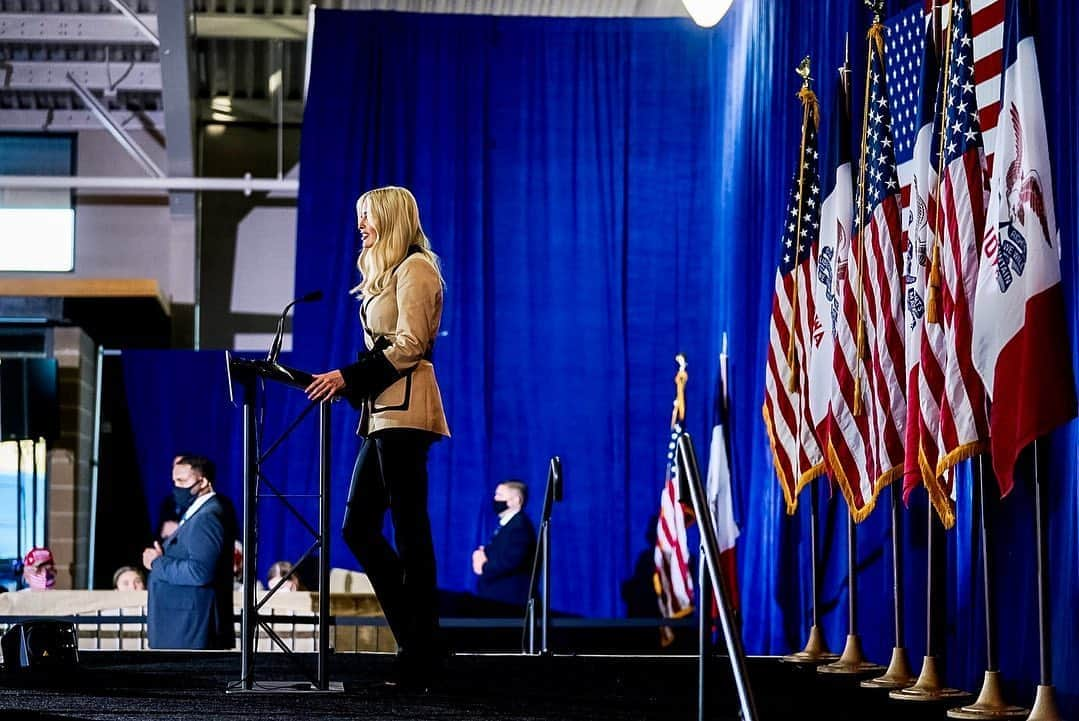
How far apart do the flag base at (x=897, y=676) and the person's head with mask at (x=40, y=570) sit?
6809mm

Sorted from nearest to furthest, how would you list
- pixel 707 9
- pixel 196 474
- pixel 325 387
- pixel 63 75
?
pixel 325 387
pixel 196 474
pixel 707 9
pixel 63 75

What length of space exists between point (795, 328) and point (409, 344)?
283 centimetres

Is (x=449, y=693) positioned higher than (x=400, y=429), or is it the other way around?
(x=400, y=429)

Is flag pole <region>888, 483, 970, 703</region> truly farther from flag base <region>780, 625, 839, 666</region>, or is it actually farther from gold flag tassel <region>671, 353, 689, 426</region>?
gold flag tassel <region>671, 353, 689, 426</region>

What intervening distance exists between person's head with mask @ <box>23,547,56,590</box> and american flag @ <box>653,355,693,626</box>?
161 inches

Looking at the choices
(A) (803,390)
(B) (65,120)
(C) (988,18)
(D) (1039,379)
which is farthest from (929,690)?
(B) (65,120)

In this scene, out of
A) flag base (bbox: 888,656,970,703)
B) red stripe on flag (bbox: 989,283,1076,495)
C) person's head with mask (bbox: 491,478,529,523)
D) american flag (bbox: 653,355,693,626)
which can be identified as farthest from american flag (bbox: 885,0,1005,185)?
person's head with mask (bbox: 491,478,529,523)

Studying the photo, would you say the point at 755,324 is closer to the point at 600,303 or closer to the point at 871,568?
the point at 600,303

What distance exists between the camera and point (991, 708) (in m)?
3.80

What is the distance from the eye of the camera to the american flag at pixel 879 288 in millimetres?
4848

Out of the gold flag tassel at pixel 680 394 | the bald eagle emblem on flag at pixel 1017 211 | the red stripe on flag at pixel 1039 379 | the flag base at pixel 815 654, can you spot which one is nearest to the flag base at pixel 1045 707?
the red stripe on flag at pixel 1039 379

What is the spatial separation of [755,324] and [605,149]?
215 cm

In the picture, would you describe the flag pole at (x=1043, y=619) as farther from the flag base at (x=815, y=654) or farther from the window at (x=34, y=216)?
the window at (x=34, y=216)

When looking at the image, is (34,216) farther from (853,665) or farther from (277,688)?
(277,688)
